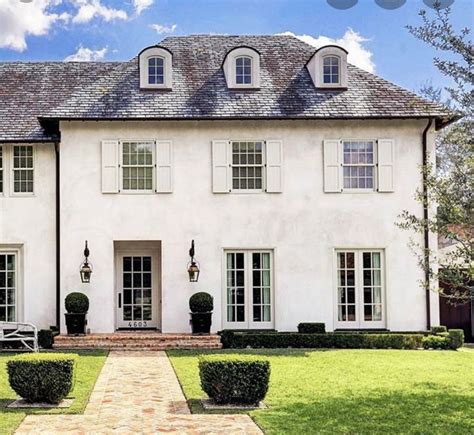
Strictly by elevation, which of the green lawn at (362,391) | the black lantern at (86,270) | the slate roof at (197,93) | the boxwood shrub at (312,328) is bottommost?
the green lawn at (362,391)

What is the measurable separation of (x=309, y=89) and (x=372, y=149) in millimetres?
2733

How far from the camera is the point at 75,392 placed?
13555 mm

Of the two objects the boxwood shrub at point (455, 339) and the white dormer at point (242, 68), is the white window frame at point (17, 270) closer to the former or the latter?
the white dormer at point (242, 68)

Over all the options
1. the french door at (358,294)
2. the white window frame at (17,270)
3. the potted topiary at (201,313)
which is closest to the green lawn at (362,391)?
the potted topiary at (201,313)

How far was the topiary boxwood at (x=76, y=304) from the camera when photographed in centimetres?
2212

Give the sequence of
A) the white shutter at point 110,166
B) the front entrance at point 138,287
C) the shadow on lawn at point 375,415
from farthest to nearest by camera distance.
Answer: the front entrance at point 138,287 → the white shutter at point 110,166 → the shadow on lawn at point 375,415

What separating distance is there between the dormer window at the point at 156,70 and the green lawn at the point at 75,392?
904 cm

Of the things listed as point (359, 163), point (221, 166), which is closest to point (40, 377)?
point (221, 166)

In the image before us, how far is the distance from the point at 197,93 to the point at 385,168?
609 cm

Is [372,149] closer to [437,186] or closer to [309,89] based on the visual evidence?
[309,89]

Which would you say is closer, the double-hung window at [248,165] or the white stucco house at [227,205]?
the white stucco house at [227,205]

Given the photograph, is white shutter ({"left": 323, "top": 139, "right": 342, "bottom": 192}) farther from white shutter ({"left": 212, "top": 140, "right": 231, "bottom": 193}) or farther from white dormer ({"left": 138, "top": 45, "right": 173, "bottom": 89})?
white dormer ({"left": 138, "top": 45, "right": 173, "bottom": 89})

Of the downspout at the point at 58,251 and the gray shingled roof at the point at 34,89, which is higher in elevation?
the gray shingled roof at the point at 34,89

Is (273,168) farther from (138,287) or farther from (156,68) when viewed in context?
(138,287)
